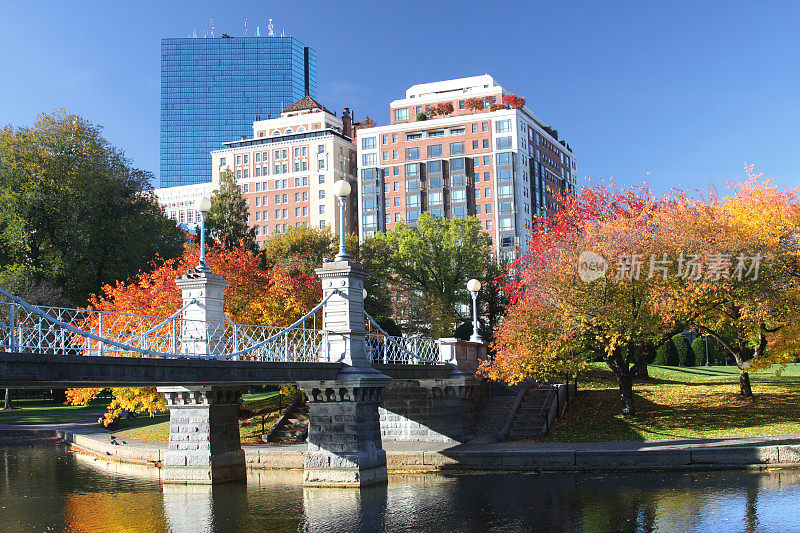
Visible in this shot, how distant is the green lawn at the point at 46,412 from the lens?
4719 centimetres

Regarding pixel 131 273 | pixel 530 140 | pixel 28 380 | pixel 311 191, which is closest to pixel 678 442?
pixel 28 380

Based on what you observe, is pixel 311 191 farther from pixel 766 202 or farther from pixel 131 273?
pixel 766 202

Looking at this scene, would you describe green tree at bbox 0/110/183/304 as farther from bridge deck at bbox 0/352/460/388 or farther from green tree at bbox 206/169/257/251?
bridge deck at bbox 0/352/460/388

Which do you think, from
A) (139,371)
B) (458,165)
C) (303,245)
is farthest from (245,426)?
(458,165)

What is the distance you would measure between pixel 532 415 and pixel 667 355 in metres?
21.1

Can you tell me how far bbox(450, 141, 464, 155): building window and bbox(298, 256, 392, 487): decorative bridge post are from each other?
7207cm

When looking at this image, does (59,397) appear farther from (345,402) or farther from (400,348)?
(345,402)

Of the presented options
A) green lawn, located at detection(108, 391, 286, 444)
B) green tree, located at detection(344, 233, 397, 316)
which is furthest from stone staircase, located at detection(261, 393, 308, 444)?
green tree, located at detection(344, 233, 397, 316)

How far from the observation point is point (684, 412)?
29797mm

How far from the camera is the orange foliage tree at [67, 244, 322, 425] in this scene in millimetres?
30344

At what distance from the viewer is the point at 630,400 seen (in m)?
29.9

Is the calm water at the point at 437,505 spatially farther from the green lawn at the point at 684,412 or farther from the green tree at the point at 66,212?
the green tree at the point at 66,212

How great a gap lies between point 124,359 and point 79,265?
33.4 m

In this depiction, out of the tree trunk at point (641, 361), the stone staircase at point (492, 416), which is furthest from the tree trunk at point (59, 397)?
the tree trunk at point (641, 361)
